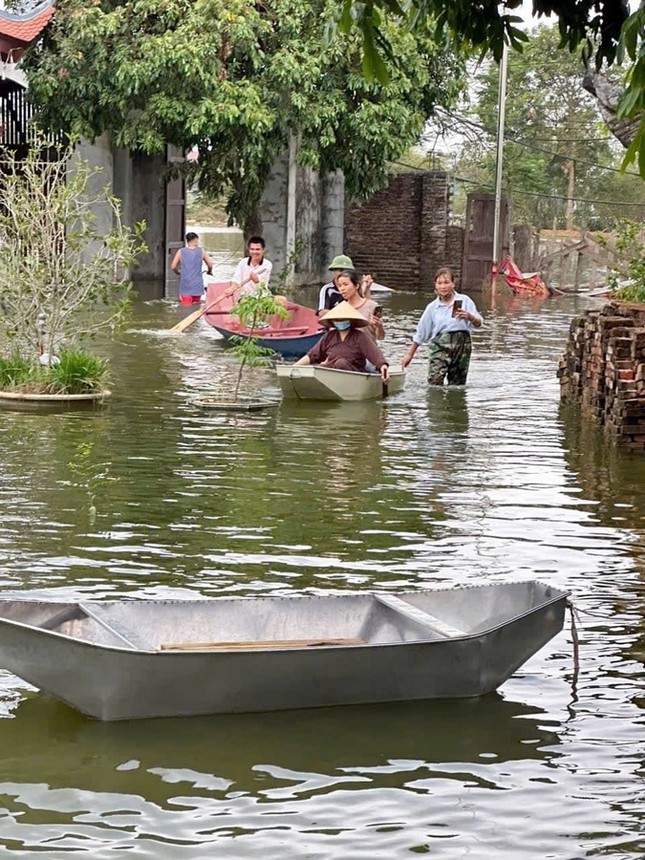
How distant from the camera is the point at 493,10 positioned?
7.60 m

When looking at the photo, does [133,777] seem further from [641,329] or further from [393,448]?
[641,329]

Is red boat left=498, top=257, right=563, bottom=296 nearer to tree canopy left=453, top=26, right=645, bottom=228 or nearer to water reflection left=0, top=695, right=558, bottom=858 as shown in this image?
tree canopy left=453, top=26, right=645, bottom=228

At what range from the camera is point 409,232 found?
38312 millimetres

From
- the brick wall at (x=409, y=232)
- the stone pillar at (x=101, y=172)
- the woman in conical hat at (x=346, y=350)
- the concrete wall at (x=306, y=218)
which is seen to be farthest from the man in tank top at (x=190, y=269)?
the brick wall at (x=409, y=232)

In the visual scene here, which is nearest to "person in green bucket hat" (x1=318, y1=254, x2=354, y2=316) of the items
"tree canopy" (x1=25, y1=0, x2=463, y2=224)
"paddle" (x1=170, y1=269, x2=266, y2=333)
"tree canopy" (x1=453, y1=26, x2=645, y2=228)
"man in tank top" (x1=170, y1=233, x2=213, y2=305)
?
"paddle" (x1=170, y1=269, x2=266, y2=333)

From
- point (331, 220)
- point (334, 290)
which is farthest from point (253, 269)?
point (331, 220)

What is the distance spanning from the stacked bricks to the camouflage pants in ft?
3.54

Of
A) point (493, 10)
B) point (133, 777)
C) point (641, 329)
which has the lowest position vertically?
point (133, 777)

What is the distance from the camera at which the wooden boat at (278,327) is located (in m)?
19.6

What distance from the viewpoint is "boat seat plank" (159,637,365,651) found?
6.74m

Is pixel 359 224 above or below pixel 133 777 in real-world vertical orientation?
above

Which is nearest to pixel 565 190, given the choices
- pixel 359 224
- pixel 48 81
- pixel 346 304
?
pixel 359 224

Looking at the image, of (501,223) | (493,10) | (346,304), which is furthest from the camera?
(501,223)

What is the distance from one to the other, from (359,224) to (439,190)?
7.48 ft
